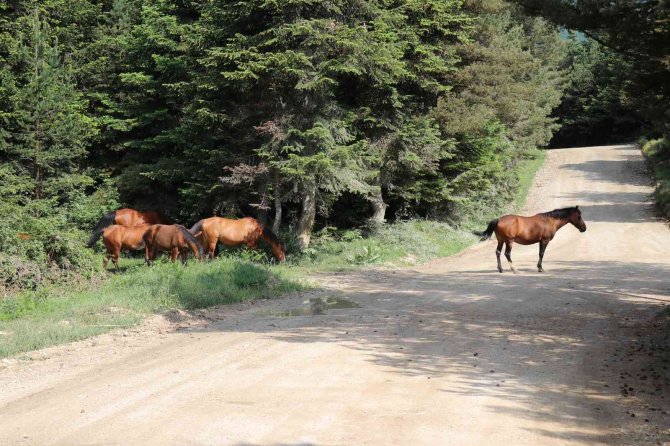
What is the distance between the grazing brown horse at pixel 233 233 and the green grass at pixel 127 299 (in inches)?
151

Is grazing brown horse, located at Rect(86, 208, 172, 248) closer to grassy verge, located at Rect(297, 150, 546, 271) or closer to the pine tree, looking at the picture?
the pine tree

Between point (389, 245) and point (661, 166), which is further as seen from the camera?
point (661, 166)

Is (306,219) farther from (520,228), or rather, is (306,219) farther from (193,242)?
(520,228)

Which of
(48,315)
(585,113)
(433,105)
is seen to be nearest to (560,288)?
(48,315)

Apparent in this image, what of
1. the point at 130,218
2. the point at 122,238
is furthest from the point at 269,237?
the point at 130,218

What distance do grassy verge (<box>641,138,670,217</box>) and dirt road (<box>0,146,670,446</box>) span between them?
21.8m

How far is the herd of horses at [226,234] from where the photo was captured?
18844 millimetres

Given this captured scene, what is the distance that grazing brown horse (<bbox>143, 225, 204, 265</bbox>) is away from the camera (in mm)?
18359

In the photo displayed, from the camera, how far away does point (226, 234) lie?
67.9 ft

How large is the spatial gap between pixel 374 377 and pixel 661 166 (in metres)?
41.7

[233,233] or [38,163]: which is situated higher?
[38,163]

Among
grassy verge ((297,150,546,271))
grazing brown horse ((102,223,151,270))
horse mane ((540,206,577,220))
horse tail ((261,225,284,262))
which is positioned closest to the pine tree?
grazing brown horse ((102,223,151,270))

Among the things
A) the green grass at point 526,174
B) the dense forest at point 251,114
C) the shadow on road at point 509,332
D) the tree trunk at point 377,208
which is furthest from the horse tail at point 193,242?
the green grass at point 526,174

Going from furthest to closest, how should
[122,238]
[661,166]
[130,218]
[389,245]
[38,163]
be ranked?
[661,166], [38,163], [130,218], [389,245], [122,238]
